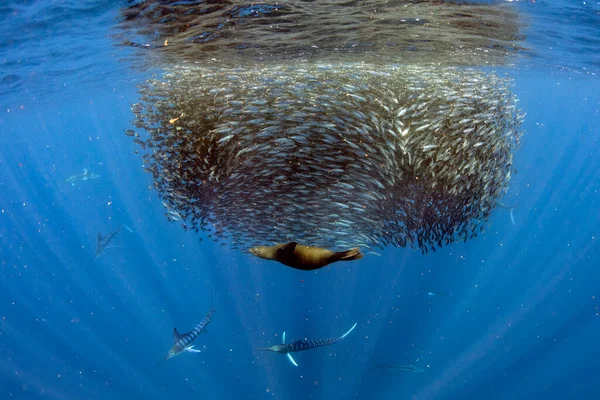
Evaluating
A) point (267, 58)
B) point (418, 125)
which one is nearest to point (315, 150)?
point (418, 125)

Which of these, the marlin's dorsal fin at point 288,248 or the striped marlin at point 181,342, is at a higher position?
the marlin's dorsal fin at point 288,248

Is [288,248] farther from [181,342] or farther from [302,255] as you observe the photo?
[181,342]

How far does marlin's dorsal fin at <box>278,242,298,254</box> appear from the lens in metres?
3.54

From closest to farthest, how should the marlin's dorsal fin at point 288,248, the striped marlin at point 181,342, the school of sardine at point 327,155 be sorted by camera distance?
the marlin's dorsal fin at point 288,248, the school of sardine at point 327,155, the striped marlin at point 181,342

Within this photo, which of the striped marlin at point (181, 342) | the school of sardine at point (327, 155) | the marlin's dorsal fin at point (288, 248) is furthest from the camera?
the striped marlin at point (181, 342)

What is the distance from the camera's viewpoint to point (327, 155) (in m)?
6.42

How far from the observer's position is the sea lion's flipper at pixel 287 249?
354 centimetres

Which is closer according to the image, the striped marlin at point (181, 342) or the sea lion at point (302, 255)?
the sea lion at point (302, 255)

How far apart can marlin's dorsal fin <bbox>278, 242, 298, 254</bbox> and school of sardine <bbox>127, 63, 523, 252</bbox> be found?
285 centimetres

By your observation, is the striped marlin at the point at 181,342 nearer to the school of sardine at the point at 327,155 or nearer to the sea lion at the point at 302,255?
the school of sardine at the point at 327,155

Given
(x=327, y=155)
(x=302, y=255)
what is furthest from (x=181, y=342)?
(x=302, y=255)

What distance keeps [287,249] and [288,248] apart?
0.03m

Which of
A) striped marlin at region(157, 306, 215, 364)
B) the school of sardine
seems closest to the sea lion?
the school of sardine

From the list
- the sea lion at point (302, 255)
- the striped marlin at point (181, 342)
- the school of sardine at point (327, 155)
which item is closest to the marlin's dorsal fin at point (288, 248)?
the sea lion at point (302, 255)
